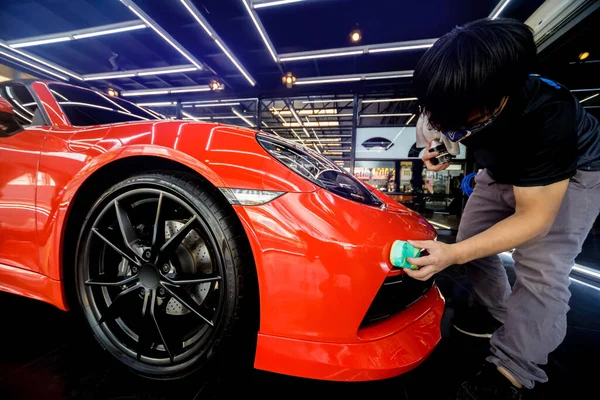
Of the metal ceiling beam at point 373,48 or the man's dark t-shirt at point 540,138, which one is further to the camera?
the metal ceiling beam at point 373,48

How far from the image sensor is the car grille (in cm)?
76

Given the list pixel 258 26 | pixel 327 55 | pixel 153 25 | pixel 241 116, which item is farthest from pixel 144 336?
pixel 241 116

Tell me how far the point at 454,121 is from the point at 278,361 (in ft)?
3.14

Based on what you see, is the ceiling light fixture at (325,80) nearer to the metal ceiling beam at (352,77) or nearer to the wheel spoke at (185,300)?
the metal ceiling beam at (352,77)

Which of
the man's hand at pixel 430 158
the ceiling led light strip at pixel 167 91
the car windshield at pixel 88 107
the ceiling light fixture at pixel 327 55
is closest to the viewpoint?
the man's hand at pixel 430 158

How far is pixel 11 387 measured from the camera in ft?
2.47

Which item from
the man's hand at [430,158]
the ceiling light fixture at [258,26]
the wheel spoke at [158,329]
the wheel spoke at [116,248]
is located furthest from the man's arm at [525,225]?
the ceiling light fixture at [258,26]

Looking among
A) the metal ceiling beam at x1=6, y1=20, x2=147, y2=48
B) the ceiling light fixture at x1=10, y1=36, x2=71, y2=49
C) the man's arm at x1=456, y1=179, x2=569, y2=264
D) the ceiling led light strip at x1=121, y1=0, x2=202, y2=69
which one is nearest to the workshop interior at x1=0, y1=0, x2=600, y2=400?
the man's arm at x1=456, y1=179, x2=569, y2=264

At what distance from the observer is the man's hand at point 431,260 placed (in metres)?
0.70

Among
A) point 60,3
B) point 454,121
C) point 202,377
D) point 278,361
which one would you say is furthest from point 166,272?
point 60,3

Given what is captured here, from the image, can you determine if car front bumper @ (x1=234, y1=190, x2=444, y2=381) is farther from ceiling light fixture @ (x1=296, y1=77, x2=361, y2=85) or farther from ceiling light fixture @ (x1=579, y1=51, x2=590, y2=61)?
ceiling light fixture @ (x1=296, y1=77, x2=361, y2=85)

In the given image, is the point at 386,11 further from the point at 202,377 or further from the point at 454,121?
the point at 202,377

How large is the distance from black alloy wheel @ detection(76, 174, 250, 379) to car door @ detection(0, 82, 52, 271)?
290 millimetres

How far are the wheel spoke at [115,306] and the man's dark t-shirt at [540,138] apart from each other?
141 cm
